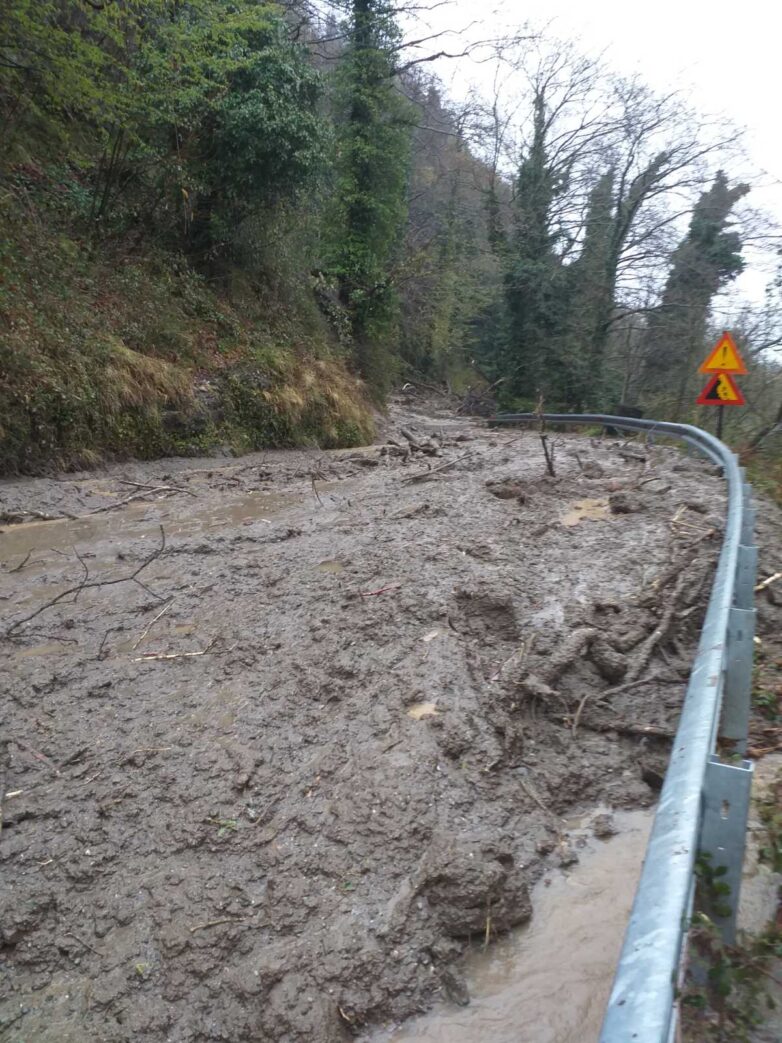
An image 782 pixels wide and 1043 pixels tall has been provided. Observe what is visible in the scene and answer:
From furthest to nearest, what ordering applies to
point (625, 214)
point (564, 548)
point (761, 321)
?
point (625, 214) → point (761, 321) → point (564, 548)

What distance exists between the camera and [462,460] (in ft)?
34.3

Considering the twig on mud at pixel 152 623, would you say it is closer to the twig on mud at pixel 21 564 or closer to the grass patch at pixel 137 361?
the twig on mud at pixel 21 564

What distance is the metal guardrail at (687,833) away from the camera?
1.10 m

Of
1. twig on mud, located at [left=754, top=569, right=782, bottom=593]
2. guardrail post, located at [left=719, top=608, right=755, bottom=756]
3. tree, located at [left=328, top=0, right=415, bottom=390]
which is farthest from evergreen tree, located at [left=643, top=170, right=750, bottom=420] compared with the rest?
guardrail post, located at [left=719, top=608, right=755, bottom=756]

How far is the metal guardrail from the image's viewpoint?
110 cm

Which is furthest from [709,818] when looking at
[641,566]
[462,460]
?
[462,460]

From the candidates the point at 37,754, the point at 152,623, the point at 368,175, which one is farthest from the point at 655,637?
the point at 368,175

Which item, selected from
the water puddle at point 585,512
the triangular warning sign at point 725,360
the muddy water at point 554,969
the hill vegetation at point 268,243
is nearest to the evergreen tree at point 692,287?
the hill vegetation at point 268,243

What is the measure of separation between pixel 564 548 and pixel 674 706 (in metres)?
2.18

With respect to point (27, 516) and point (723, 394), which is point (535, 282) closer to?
point (723, 394)

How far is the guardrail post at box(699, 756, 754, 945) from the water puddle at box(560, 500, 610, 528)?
16.0 ft

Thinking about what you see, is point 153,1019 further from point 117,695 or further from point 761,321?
point 761,321

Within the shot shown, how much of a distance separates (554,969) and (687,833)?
1373 millimetres

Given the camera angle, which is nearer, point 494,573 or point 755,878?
point 755,878
